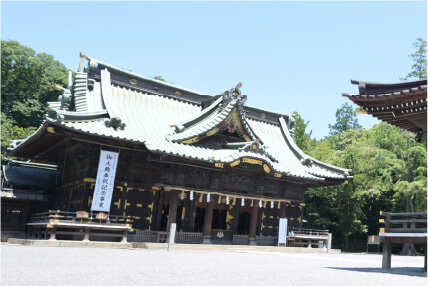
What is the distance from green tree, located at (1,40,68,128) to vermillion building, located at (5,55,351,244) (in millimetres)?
19526

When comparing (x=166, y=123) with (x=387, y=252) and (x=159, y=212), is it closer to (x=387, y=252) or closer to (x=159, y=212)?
(x=159, y=212)

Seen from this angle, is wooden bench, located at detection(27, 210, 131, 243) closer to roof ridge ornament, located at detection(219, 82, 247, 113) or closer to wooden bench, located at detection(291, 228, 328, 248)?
roof ridge ornament, located at detection(219, 82, 247, 113)

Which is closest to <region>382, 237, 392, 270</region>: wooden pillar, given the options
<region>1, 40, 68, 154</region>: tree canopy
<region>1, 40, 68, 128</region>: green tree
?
<region>1, 40, 68, 128</region>: green tree

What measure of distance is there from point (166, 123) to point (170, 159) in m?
4.32

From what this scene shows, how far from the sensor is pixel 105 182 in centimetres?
1942

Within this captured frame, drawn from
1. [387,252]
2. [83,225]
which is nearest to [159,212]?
[83,225]

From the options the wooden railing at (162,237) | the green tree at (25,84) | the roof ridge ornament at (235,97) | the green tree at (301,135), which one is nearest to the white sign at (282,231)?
the wooden railing at (162,237)

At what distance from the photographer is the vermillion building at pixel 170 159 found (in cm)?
2036

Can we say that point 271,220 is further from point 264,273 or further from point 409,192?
point 264,273

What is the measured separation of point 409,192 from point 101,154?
22181 millimetres

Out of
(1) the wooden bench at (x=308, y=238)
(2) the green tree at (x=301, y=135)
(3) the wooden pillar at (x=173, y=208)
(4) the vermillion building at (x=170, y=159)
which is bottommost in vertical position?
(1) the wooden bench at (x=308, y=238)

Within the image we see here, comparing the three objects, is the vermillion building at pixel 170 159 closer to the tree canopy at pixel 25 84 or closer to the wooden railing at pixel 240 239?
the wooden railing at pixel 240 239

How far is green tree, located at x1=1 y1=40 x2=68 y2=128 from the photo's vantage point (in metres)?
45.0

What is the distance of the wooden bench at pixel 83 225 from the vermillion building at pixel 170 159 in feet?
3.93
